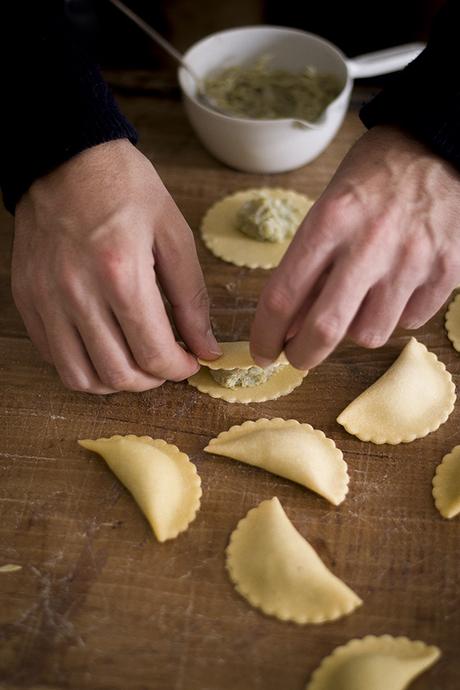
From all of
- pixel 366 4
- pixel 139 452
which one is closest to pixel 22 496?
pixel 139 452

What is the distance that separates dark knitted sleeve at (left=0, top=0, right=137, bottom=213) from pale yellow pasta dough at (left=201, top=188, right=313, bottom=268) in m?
0.41

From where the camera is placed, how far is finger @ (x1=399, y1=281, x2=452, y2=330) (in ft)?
4.30

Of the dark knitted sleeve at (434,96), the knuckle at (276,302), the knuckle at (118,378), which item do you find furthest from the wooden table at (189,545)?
the dark knitted sleeve at (434,96)

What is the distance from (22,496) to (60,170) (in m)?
0.58

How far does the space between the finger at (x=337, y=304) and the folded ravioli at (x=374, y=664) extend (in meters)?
0.46

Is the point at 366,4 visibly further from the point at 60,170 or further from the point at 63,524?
the point at 63,524

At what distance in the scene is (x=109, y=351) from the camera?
52.4 inches

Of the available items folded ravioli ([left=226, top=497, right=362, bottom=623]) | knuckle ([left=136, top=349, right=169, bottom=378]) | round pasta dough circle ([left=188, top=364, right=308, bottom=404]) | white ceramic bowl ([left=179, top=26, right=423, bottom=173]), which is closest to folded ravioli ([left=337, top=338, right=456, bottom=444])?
round pasta dough circle ([left=188, top=364, right=308, bottom=404])

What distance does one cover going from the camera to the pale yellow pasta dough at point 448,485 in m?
1.33

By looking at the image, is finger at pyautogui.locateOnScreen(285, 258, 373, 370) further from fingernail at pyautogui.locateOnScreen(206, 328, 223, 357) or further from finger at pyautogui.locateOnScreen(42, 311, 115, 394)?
finger at pyautogui.locateOnScreen(42, 311, 115, 394)

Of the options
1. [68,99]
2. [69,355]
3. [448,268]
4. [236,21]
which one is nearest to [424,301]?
[448,268]

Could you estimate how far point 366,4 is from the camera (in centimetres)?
247

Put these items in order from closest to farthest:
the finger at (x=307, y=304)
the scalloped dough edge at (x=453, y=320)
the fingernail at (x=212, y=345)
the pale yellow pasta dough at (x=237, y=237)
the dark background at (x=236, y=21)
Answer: the finger at (x=307, y=304) → the fingernail at (x=212, y=345) → the scalloped dough edge at (x=453, y=320) → the pale yellow pasta dough at (x=237, y=237) → the dark background at (x=236, y=21)

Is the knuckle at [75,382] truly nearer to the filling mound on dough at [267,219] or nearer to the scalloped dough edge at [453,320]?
the filling mound on dough at [267,219]
